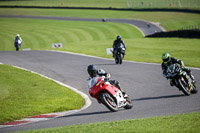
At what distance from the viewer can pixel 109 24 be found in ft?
231

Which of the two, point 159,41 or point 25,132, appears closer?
point 25,132

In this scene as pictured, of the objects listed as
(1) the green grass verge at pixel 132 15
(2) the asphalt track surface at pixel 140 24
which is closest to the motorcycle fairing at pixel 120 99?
(2) the asphalt track surface at pixel 140 24

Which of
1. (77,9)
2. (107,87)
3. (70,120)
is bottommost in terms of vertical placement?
(70,120)

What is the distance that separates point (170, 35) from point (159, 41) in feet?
8.33

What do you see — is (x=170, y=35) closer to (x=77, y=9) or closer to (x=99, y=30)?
(x=99, y=30)

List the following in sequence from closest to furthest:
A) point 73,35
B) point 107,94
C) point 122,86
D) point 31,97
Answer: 1. point 107,94
2. point 31,97
3. point 122,86
4. point 73,35

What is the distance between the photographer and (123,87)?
57.4 feet

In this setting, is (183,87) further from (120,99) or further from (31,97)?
(31,97)

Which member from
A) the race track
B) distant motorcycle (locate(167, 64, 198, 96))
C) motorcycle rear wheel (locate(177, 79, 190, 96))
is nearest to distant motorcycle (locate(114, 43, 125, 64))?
the race track

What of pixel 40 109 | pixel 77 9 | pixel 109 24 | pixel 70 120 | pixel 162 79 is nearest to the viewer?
pixel 70 120

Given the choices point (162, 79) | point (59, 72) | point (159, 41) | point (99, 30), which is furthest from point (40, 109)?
point (99, 30)

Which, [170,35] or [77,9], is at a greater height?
[77,9]

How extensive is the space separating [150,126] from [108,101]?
313 centimetres

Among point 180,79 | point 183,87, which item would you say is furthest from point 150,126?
point 180,79
